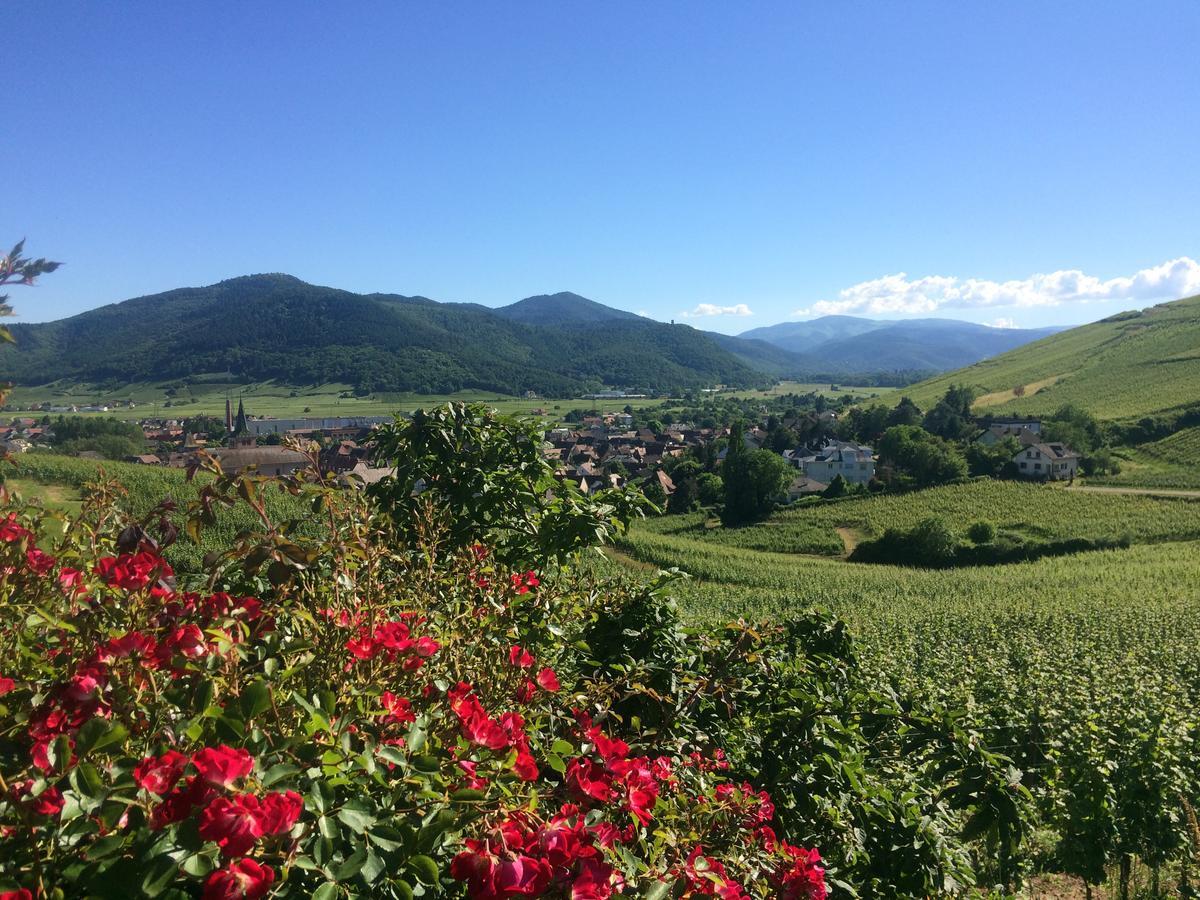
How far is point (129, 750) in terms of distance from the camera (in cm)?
114

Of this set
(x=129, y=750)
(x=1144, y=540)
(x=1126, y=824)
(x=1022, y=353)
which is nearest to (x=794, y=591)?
(x=1144, y=540)

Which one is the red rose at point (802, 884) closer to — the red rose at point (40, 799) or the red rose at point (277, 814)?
the red rose at point (277, 814)

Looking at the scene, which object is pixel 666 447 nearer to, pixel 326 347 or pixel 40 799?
pixel 326 347

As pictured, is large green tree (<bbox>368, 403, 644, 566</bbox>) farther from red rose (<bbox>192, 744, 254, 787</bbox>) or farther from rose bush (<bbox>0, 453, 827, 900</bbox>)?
red rose (<bbox>192, 744, 254, 787</bbox>)

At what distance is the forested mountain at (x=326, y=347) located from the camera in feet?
341

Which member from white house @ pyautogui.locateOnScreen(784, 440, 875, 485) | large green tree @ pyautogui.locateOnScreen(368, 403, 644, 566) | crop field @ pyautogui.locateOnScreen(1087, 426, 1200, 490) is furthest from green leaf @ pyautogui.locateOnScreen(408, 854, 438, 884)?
white house @ pyautogui.locateOnScreen(784, 440, 875, 485)

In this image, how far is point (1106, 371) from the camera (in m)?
77.3

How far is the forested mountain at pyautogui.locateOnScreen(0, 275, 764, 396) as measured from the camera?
10381 centimetres

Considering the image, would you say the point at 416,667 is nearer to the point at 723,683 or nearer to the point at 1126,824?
the point at 723,683

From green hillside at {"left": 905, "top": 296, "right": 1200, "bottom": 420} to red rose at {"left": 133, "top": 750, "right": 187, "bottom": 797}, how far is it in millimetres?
71698

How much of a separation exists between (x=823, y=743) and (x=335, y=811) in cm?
203

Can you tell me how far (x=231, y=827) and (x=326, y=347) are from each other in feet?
424

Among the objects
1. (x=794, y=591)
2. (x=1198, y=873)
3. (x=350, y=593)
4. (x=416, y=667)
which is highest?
(x=350, y=593)

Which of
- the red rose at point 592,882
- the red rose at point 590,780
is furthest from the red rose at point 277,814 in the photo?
the red rose at point 590,780
